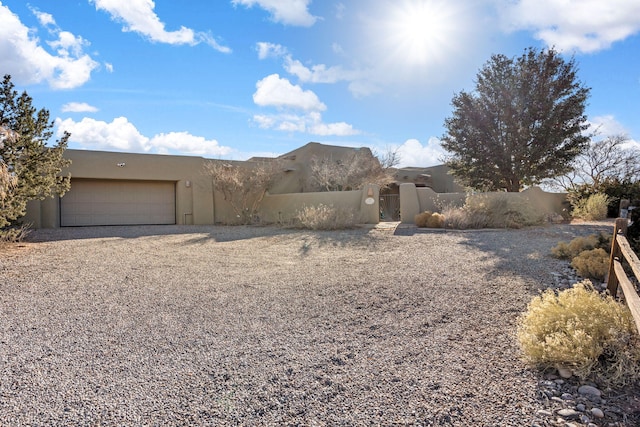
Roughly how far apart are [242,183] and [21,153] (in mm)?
9701

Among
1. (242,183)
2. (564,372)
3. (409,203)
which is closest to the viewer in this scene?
(564,372)

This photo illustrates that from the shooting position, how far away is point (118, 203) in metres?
17.4

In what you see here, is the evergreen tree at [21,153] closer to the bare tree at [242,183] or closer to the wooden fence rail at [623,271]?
the bare tree at [242,183]

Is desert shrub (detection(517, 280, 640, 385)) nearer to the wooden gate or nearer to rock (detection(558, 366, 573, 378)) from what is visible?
rock (detection(558, 366, 573, 378))

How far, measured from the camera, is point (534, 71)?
17.0 metres

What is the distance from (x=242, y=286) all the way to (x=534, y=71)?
57.7 ft

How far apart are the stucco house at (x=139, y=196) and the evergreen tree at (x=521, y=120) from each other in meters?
6.34

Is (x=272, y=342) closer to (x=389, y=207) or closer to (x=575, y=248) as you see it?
(x=575, y=248)

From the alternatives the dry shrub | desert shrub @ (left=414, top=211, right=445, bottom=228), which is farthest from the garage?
the dry shrub

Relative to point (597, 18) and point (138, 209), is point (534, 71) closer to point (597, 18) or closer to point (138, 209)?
point (597, 18)

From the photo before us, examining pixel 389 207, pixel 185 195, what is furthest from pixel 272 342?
pixel 389 207

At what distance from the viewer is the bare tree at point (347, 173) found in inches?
808

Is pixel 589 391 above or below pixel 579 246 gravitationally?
below

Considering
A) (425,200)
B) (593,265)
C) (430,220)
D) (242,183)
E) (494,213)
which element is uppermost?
(242,183)
